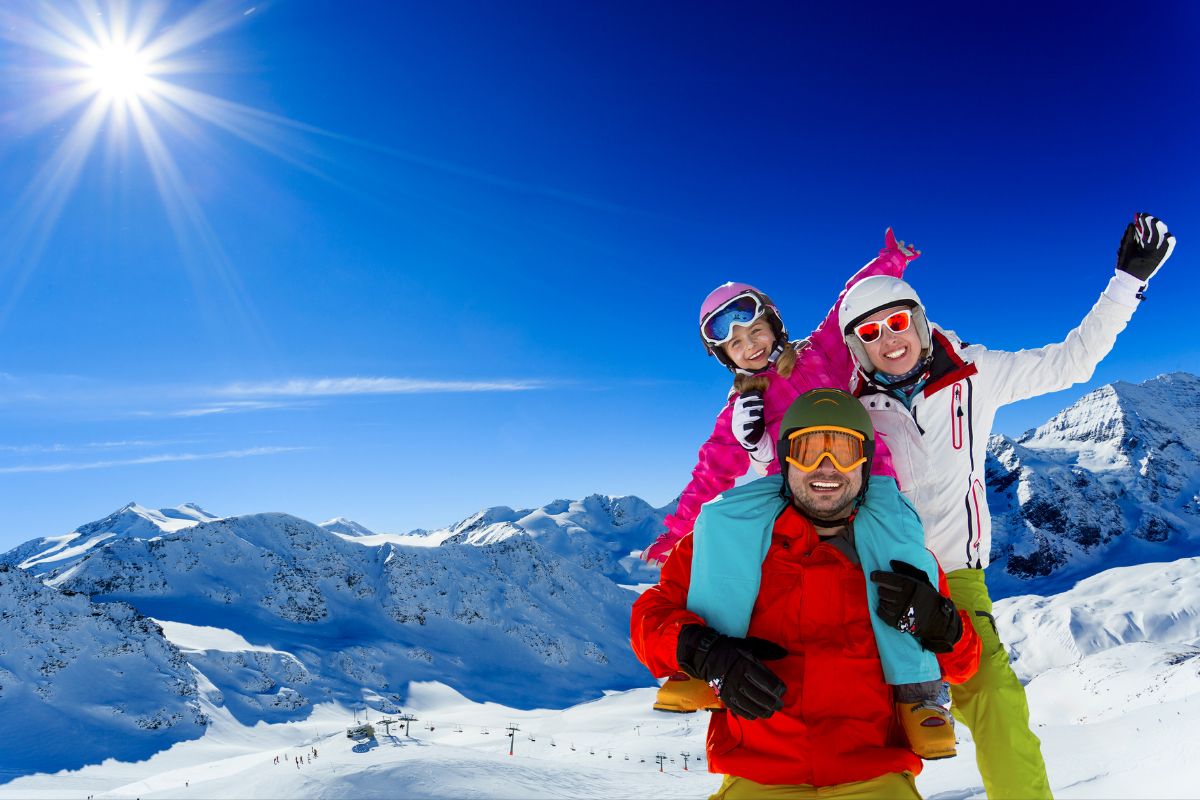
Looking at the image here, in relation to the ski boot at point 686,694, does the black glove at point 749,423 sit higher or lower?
higher

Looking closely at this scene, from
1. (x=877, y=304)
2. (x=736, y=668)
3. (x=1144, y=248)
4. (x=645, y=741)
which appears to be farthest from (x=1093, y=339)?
(x=645, y=741)

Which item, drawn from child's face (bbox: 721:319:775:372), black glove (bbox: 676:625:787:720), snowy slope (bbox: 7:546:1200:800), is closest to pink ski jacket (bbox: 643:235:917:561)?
child's face (bbox: 721:319:775:372)

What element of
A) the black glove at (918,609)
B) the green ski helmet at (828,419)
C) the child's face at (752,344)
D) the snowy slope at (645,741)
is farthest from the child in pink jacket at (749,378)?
the snowy slope at (645,741)

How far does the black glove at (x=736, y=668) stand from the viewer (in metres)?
2.85

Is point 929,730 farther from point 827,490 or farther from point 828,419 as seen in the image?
point 828,419

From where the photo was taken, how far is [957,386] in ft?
14.8

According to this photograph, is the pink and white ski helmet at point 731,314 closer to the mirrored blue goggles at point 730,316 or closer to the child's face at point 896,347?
the mirrored blue goggles at point 730,316

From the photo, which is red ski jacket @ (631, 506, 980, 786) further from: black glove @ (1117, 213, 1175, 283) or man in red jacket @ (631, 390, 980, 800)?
black glove @ (1117, 213, 1175, 283)

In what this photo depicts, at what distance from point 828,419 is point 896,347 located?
4.68 ft

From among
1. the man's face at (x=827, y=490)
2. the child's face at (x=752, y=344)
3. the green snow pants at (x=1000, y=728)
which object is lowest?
the green snow pants at (x=1000, y=728)

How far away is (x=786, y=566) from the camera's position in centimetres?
321

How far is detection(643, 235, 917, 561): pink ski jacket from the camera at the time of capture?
461 centimetres

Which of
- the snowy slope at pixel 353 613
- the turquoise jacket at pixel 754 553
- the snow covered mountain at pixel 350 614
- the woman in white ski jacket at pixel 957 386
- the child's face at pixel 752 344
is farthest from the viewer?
the snowy slope at pixel 353 613

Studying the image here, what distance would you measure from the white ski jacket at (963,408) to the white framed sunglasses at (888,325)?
275 millimetres
